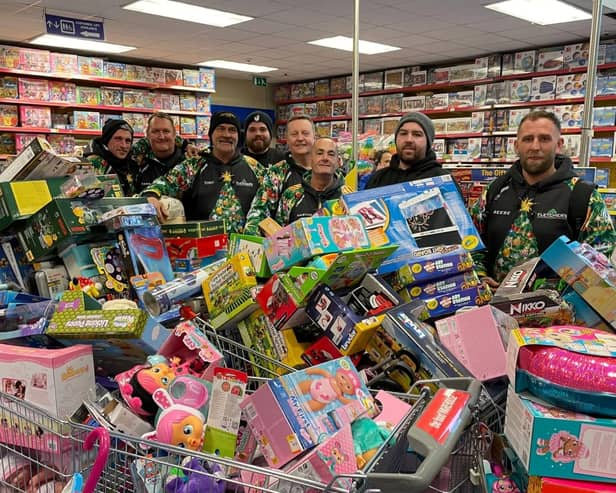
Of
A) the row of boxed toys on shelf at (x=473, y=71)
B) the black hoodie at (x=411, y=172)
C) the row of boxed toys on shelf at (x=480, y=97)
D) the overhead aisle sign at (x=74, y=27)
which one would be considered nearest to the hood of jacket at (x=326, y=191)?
the black hoodie at (x=411, y=172)

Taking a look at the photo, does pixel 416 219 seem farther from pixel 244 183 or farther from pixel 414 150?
pixel 244 183

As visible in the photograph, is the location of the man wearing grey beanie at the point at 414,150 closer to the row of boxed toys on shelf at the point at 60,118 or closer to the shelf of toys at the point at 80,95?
the shelf of toys at the point at 80,95

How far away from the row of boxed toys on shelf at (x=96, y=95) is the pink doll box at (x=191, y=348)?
Answer: 26.9 ft

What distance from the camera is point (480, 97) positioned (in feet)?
32.0

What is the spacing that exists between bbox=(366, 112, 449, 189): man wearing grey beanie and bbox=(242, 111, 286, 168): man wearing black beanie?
1171 millimetres

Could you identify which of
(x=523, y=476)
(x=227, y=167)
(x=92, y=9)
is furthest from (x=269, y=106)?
(x=523, y=476)

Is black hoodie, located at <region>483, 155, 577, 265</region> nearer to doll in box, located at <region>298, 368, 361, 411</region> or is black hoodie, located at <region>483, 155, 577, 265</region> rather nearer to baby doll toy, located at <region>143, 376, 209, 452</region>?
doll in box, located at <region>298, 368, 361, 411</region>

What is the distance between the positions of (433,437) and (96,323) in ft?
3.28

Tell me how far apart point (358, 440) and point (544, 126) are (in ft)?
6.46

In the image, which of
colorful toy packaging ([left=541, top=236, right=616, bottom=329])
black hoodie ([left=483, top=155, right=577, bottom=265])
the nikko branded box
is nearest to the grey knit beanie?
black hoodie ([left=483, top=155, right=577, bottom=265])

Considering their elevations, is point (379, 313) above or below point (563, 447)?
above

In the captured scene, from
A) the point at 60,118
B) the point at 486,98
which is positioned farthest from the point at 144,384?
the point at 486,98

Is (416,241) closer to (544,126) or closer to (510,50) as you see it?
(544,126)

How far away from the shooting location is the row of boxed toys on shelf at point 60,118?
835 centimetres
